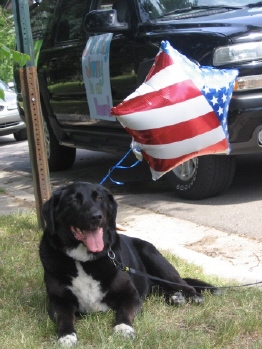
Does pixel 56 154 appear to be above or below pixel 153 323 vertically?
below

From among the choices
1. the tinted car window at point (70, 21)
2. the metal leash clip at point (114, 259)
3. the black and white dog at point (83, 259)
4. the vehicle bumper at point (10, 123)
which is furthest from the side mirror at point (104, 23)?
the vehicle bumper at point (10, 123)

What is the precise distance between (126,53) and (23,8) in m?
1.64

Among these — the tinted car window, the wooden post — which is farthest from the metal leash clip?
the tinted car window

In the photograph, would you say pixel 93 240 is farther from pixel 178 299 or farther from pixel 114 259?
pixel 178 299

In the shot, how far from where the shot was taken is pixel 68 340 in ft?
11.8

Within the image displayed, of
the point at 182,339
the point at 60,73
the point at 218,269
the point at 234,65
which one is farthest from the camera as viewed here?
the point at 60,73

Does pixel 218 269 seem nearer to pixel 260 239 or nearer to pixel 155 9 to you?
pixel 260 239

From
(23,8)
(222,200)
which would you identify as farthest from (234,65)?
(23,8)

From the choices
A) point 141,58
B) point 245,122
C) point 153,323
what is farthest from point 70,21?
point 153,323

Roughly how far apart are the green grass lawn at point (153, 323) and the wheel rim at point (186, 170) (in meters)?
2.07

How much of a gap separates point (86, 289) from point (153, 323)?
1.33 feet

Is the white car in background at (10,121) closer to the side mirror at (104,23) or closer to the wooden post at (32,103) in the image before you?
the side mirror at (104,23)

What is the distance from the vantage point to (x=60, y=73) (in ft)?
27.6

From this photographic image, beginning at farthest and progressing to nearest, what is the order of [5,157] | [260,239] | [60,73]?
[5,157]
[60,73]
[260,239]
